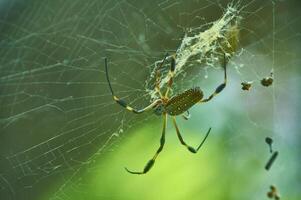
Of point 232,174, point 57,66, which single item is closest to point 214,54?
point 232,174

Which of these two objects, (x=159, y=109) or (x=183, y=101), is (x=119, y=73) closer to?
(x=159, y=109)

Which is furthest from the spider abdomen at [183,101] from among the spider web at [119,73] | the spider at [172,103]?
the spider web at [119,73]

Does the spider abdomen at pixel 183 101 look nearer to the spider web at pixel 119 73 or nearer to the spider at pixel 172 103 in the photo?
the spider at pixel 172 103

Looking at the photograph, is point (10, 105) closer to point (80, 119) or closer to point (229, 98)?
point (80, 119)

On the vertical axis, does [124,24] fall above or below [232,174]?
above

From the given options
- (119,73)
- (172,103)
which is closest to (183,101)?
(172,103)

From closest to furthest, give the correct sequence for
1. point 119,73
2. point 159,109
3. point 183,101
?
point 183,101 < point 159,109 < point 119,73
